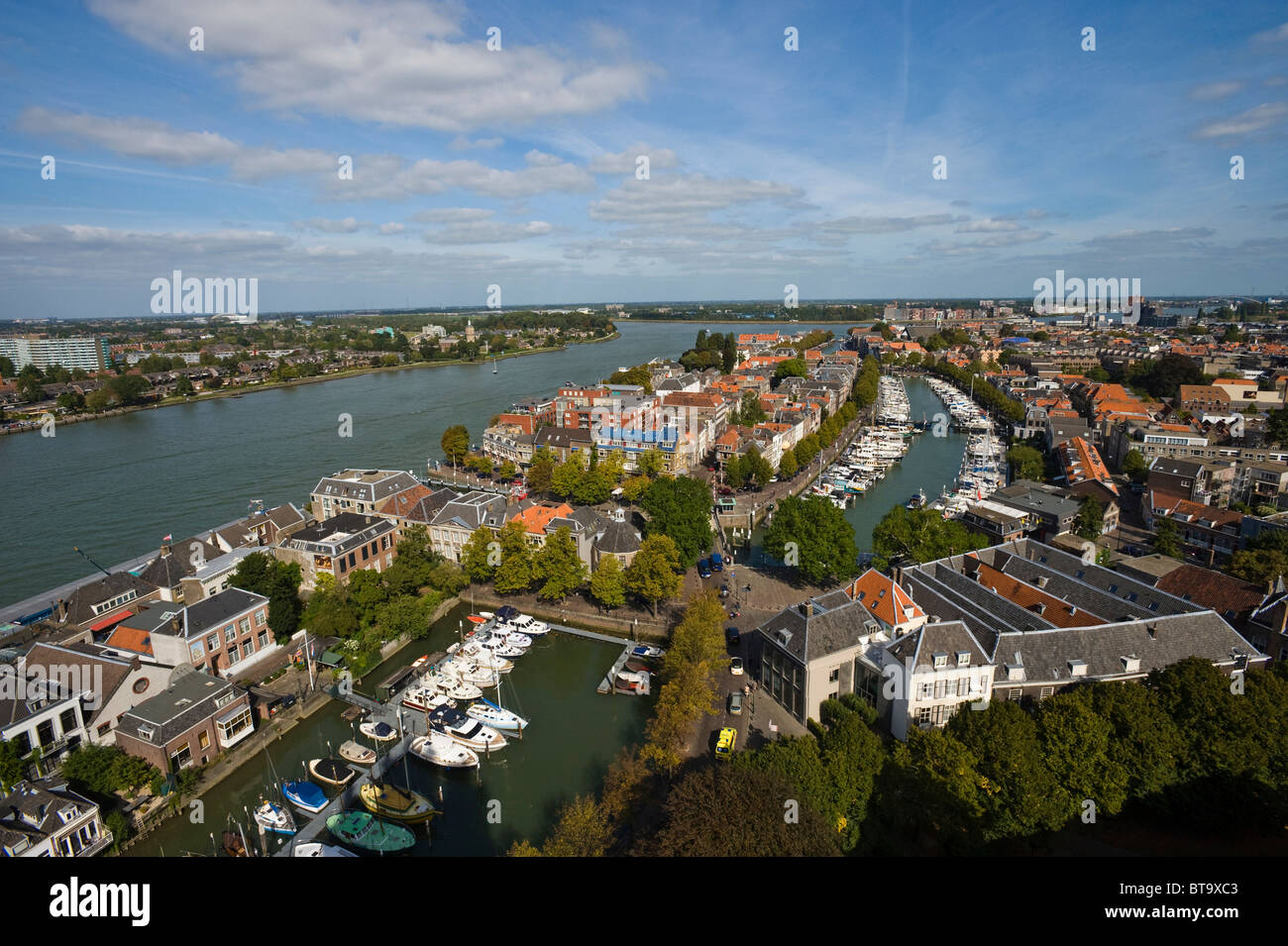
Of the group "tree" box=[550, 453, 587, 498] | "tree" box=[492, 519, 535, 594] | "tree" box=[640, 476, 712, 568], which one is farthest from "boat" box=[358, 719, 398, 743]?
"tree" box=[550, 453, 587, 498]

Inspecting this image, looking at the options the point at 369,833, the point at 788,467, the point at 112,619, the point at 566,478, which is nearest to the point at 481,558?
the point at 566,478

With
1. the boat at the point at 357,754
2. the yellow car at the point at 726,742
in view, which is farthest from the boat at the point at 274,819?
the yellow car at the point at 726,742

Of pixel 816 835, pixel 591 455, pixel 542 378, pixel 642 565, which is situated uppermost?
pixel 542 378

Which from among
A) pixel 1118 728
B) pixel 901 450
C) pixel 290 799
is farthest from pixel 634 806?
pixel 901 450

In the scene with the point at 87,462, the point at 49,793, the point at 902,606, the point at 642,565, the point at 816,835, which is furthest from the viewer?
the point at 87,462

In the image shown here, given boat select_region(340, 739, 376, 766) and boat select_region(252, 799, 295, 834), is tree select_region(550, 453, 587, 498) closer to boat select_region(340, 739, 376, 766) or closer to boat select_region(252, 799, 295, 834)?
boat select_region(340, 739, 376, 766)
